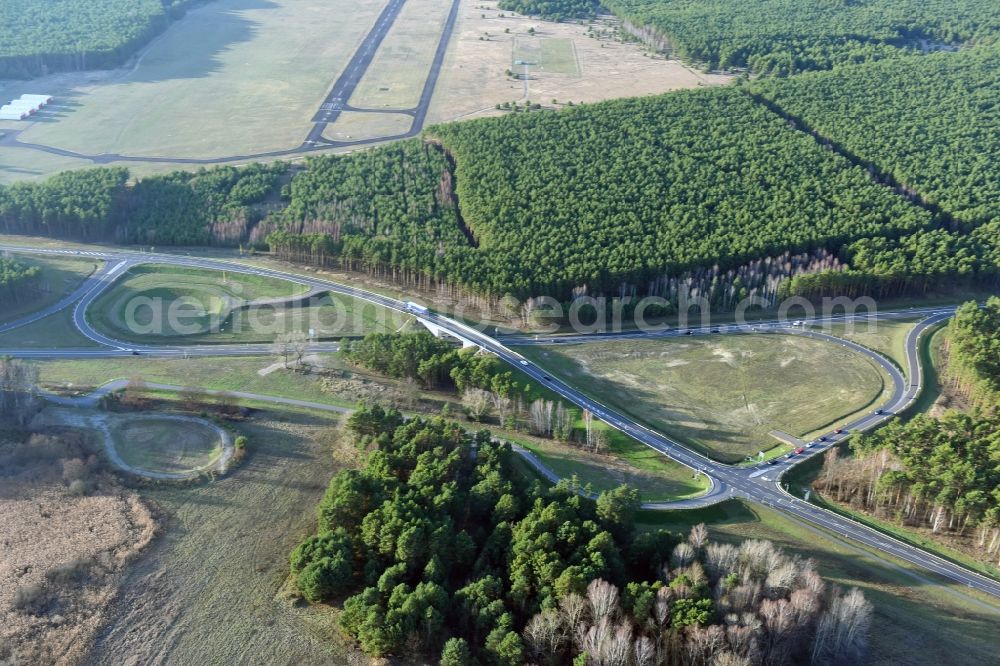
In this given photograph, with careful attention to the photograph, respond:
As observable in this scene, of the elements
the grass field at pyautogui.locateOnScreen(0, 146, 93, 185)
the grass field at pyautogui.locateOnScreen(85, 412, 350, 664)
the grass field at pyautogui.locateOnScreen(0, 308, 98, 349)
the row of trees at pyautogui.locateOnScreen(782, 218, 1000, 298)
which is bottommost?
the grass field at pyautogui.locateOnScreen(85, 412, 350, 664)

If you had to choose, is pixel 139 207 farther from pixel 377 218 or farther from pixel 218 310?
pixel 377 218

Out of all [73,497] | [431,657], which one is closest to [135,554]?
[73,497]

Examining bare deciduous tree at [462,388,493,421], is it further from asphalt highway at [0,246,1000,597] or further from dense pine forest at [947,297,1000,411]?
dense pine forest at [947,297,1000,411]

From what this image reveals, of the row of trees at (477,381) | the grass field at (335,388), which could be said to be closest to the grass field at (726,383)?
the grass field at (335,388)

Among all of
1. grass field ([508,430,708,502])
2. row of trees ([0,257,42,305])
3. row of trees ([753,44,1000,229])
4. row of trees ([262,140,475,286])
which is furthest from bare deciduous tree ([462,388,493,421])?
row of trees ([753,44,1000,229])

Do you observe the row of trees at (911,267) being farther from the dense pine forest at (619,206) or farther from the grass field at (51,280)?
the grass field at (51,280)
